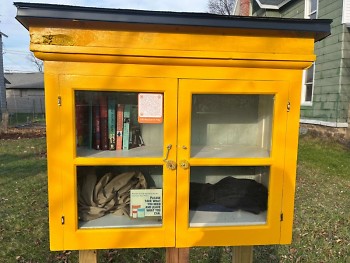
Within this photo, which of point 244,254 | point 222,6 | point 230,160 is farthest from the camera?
point 222,6

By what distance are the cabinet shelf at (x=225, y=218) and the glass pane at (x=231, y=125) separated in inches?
13.2

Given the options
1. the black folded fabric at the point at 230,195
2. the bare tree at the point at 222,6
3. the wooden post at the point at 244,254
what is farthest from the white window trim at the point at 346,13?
the bare tree at the point at 222,6

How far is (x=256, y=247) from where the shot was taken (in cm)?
301

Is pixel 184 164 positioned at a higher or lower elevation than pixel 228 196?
higher

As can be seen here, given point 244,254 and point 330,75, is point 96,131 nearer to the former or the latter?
point 244,254

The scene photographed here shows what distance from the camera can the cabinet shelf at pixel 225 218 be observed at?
5.22 feet

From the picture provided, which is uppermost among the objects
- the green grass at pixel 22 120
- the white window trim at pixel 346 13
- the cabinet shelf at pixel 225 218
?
the white window trim at pixel 346 13

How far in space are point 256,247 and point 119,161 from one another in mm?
2089

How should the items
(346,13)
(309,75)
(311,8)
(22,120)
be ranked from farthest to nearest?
(22,120) < (309,75) < (311,8) < (346,13)

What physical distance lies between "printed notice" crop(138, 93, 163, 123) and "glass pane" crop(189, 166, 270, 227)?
1.06 ft

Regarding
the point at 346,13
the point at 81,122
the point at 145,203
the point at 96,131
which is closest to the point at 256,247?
the point at 145,203

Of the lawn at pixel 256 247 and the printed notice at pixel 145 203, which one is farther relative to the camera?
the lawn at pixel 256 247

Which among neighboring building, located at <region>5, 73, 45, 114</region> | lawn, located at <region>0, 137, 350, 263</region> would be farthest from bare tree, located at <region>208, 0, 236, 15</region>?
lawn, located at <region>0, 137, 350, 263</region>

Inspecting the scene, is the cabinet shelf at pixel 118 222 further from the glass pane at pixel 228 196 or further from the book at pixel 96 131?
the book at pixel 96 131
